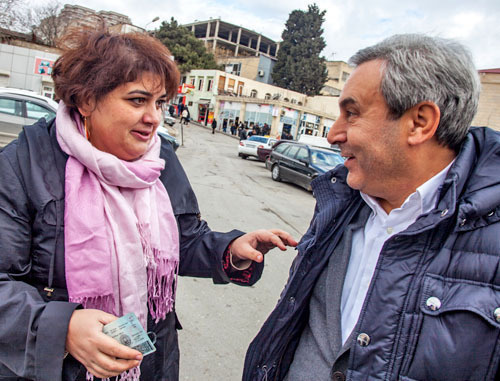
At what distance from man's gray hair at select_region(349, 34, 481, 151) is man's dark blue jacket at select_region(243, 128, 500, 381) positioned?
4.4 inches

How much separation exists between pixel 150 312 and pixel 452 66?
5.48 feet

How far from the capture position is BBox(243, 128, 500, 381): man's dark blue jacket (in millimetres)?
1036

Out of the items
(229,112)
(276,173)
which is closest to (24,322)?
(276,173)

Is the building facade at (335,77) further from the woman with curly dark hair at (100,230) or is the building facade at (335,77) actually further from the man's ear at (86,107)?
the man's ear at (86,107)

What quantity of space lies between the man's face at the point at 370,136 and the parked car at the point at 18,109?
310 inches

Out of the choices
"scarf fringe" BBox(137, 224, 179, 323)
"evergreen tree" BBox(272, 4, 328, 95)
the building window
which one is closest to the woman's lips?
"scarf fringe" BBox(137, 224, 179, 323)

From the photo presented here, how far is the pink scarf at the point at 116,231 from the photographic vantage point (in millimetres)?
1408

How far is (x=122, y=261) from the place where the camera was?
59.1 inches

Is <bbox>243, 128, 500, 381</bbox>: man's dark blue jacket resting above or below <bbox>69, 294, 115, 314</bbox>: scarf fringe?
above

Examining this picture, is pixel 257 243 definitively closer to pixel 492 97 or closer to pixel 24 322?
pixel 24 322

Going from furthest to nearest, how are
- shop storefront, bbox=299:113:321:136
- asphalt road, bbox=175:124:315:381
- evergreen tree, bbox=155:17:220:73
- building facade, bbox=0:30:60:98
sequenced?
evergreen tree, bbox=155:17:220:73
shop storefront, bbox=299:113:321:136
building facade, bbox=0:30:60:98
asphalt road, bbox=175:124:315:381

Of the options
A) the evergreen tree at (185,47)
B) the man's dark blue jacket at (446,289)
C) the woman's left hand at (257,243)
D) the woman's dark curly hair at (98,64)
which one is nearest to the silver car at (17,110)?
the woman's dark curly hair at (98,64)

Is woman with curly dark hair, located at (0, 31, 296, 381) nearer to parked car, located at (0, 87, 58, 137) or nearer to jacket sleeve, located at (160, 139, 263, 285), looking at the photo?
jacket sleeve, located at (160, 139, 263, 285)

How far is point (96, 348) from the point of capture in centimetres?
110
